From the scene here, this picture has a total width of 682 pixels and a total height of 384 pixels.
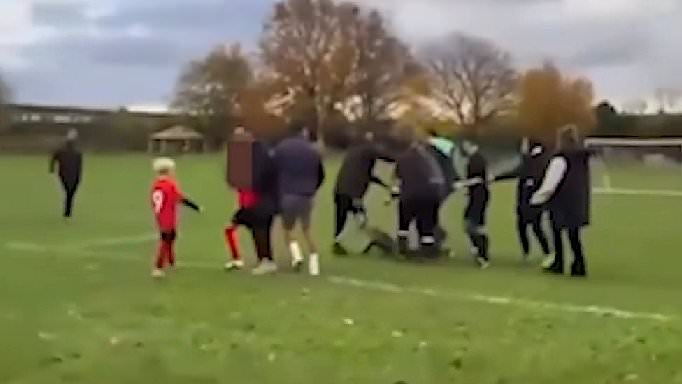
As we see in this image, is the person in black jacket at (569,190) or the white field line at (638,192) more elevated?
the person in black jacket at (569,190)

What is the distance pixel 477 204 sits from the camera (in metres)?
17.4

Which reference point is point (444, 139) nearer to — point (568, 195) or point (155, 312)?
point (568, 195)

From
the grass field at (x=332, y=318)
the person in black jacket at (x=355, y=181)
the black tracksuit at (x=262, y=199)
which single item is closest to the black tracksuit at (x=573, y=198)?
the grass field at (x=332, y=318)

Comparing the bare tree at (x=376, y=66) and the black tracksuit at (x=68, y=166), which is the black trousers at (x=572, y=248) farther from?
the bare tree at (x=376, y=66)

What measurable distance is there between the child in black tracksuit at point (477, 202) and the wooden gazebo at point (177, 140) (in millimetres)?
67607

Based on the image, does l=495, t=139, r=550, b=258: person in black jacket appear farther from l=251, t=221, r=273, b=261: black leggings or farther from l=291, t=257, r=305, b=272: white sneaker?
l=251, t=221, r=273, b=261: black leggings

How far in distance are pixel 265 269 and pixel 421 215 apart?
263cm

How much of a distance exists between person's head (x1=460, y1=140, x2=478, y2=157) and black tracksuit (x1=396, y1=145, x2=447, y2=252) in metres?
0.59

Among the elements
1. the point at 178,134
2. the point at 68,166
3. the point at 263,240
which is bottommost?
the point at 263,240

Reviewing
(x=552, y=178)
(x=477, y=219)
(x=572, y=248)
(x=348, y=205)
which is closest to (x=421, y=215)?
(x=477, y=219)

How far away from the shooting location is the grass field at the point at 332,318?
9281mm

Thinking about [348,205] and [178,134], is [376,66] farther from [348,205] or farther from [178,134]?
[348,205]

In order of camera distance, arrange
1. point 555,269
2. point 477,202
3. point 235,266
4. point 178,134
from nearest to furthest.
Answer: point 235,266 → point 555,269 → point 477,202 → point 178,134

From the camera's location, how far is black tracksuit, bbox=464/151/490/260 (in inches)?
679
